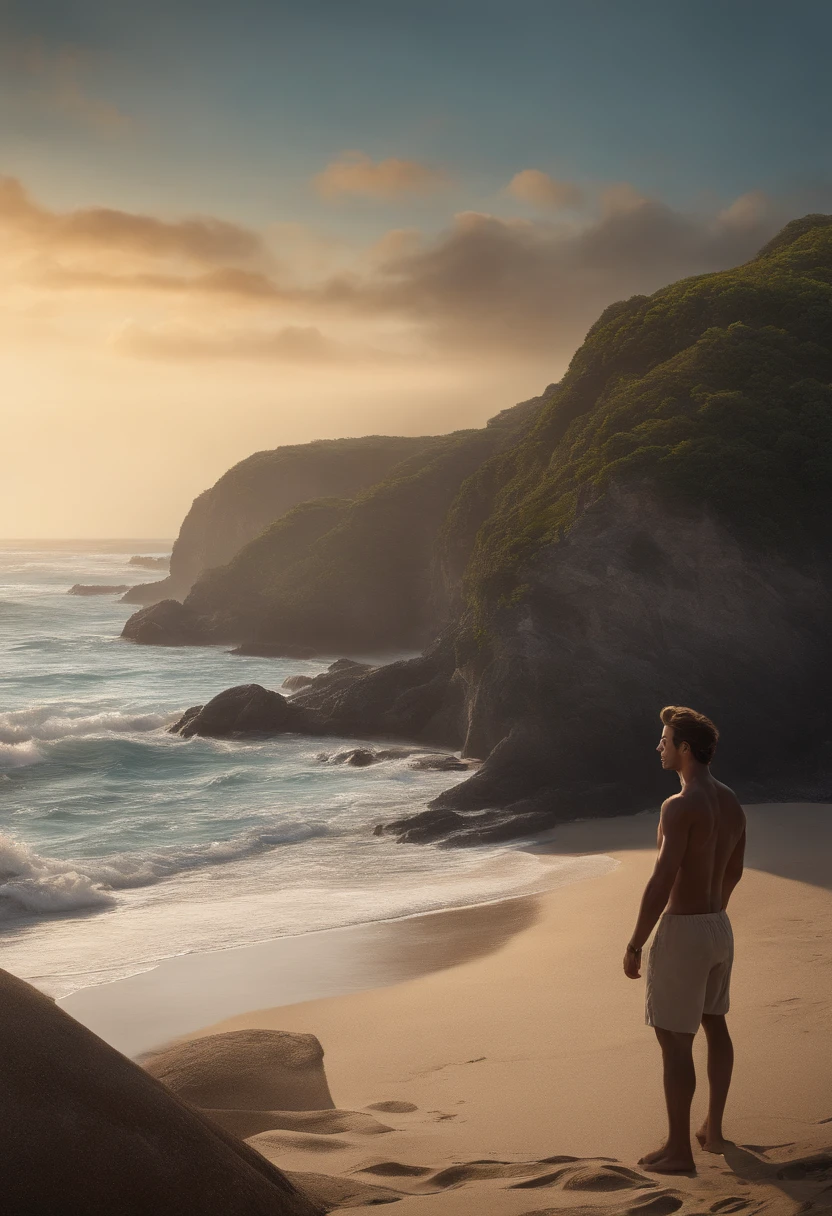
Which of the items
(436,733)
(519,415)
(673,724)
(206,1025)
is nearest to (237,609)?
(519,415)

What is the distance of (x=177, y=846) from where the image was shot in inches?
658

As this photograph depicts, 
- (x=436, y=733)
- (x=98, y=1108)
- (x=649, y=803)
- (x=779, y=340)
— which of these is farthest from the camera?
(x=436, y=733)

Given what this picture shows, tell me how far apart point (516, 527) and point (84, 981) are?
54.0ft

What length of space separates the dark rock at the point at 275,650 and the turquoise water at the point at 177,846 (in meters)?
12.6

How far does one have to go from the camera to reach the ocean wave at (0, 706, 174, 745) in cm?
2642

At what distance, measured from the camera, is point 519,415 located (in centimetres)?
6088

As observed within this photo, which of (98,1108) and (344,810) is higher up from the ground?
(98,1108)

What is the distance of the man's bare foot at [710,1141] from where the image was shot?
16.5 ft

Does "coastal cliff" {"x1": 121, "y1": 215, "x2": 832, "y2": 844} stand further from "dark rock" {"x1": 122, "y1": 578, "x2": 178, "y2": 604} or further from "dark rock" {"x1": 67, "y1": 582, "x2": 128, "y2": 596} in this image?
"dark rock" {"x1": 67, "y1": 582, "x2": 128, "y2": 596}

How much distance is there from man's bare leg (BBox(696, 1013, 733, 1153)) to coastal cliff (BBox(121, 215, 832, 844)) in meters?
11.6

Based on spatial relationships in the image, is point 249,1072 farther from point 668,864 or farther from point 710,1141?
point 668,864

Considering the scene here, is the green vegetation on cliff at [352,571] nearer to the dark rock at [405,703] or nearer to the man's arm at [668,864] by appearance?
the dark rock at [405,703]

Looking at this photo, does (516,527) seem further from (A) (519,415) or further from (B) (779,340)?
(A) (519,415)

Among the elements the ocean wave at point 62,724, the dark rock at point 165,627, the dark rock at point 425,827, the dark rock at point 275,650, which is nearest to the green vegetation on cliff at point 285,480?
the dark rock at point 165,627
